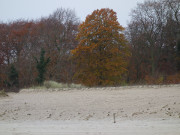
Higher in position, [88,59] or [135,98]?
[88,59]

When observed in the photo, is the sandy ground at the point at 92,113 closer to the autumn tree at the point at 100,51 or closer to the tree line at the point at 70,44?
the autumn tree at the point at 100,51

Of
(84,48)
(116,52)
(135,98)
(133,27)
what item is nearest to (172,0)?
(133,27)

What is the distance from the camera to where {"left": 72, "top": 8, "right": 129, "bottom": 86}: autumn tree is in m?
26.3

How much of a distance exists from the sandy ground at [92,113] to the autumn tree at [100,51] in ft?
38.7

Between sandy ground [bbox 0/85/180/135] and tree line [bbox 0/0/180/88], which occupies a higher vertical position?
tree line [bbox 0/0/180/88]

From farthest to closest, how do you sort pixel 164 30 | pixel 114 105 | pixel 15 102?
pixel 164 30 < pixel 15 102 < pixel 114 105

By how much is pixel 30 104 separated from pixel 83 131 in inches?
278

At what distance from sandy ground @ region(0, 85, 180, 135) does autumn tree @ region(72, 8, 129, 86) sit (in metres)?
11.8

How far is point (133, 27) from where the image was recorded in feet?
138

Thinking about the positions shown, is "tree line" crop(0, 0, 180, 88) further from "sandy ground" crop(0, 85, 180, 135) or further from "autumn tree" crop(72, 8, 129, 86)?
"sandy ground" crop(0, 85, 180, 135)

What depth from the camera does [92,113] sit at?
34.9 feet

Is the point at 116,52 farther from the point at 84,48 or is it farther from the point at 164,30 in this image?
the point at 164,30

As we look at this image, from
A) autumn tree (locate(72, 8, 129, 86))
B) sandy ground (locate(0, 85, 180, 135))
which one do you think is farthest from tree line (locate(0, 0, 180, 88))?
sandy ground (locate(0, 85, 180, 135))

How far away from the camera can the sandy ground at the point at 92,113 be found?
7.67 m
